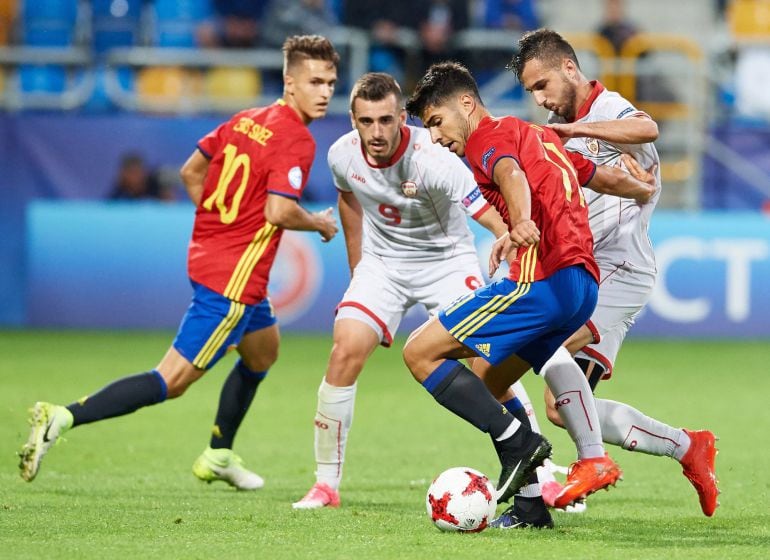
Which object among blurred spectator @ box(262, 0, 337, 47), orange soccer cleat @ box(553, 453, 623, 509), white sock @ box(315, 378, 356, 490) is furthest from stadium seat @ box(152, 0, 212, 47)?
orange soccer cleat @ box(553, 453, 623, 509)

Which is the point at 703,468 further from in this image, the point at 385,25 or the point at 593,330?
the point at 385,25

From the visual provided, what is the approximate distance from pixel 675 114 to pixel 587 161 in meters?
11.5

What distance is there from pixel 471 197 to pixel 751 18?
1305 cm

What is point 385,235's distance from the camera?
7.06 meters

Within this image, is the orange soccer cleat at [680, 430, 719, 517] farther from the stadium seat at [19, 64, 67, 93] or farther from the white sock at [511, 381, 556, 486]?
the stadium seat at [19, 64, 67, 93]

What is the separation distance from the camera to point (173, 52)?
54.3ft

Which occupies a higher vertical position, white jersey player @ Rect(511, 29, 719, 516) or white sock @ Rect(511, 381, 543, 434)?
white jersey player @ Rect(511, 29, 719, 516)

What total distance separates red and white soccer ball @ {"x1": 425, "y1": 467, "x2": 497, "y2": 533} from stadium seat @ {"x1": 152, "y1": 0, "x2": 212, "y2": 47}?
1240cm

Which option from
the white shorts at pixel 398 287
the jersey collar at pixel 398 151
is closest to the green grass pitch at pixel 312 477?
the white shorts at pixel 398 287

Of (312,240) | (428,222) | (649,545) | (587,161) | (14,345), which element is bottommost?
(14,345)

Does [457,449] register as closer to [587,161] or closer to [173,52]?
[587,161]

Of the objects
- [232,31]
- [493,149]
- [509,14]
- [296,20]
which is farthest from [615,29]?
[493,149]

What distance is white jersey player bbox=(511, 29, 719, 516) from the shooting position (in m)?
6.09

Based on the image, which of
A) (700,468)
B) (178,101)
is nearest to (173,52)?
(178,101)
